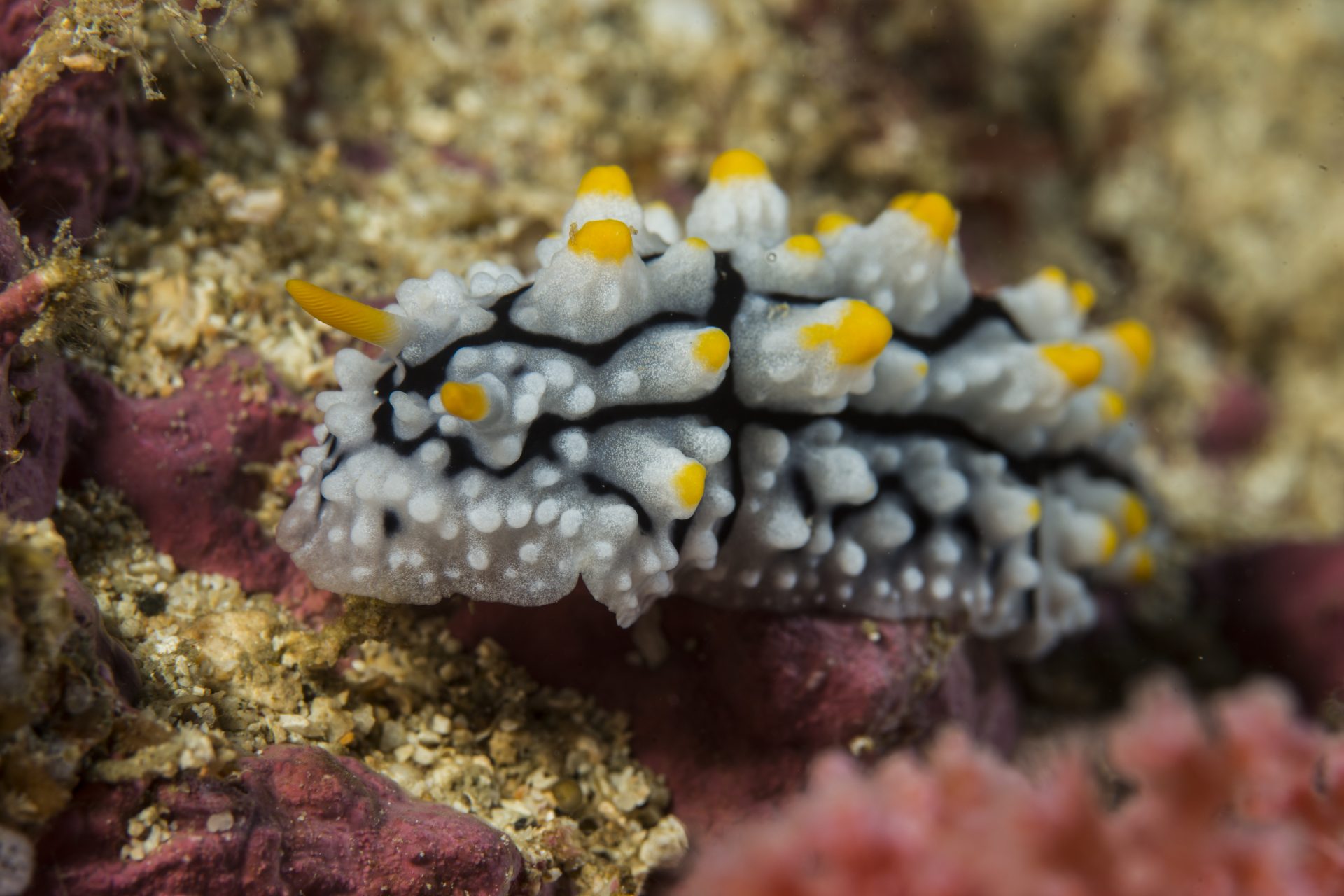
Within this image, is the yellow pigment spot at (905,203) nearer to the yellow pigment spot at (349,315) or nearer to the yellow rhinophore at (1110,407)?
the yellow rhinophore at (1110,407)

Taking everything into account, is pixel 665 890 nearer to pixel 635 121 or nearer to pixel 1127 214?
pixel 635 121

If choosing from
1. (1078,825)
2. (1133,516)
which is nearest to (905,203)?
(1133,516)

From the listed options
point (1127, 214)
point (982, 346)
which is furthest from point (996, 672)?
point (1127, 214)

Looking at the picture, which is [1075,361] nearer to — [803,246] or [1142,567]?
[803,246]

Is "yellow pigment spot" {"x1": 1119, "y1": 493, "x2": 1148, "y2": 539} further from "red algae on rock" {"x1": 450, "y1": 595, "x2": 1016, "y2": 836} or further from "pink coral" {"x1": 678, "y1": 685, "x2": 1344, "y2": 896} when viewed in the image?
"red algae on rock" {"x1": 450, "y1": 595, "x2": 1016, "y2": 836}

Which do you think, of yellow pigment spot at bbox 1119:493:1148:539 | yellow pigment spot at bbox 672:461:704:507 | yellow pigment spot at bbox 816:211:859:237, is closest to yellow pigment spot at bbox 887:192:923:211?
yellow pigment spot at bbox 816:211:859:237

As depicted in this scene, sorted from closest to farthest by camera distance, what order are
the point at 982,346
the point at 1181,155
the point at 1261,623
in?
1. the point at 982,346
2. the point at 1261,623
3. the point at 1181,155
